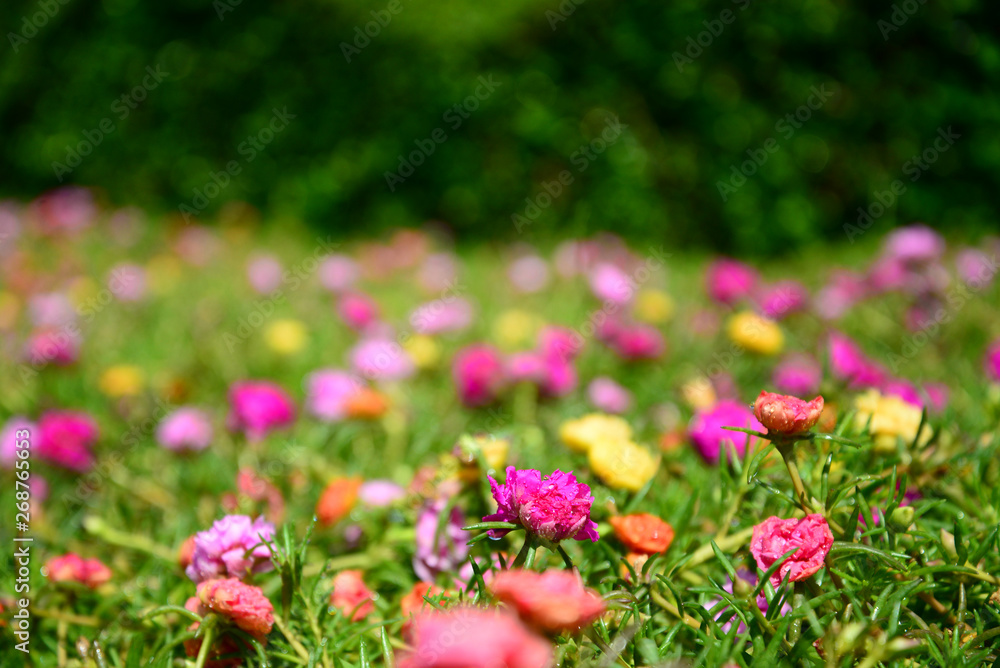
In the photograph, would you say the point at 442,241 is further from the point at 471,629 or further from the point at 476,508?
the point at 471,629

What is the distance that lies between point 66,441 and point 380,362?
0.67 m

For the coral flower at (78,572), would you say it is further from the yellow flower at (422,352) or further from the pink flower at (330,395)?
the yellow flower at (422,352)

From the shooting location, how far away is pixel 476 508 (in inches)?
40.1

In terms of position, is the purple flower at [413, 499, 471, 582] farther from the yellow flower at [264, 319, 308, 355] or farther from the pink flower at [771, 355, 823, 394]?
the yellow flower at [264, 319, 308, 355]

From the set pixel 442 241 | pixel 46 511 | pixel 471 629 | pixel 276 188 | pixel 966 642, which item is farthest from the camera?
pixel 276 188

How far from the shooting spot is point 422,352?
6.37ft

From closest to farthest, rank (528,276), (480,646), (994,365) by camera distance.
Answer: (480,646)
(994,365)
(528,276)

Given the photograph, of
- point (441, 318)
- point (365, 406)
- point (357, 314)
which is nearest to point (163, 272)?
point (357, 314)

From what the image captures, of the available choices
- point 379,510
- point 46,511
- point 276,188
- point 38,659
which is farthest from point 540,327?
point 276,188

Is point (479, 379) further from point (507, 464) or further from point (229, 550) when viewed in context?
point (229, 550)

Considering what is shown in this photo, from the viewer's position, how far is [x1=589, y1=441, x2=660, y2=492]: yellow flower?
0.96 m

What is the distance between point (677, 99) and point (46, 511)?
255 cm

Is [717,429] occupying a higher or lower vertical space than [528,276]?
higher

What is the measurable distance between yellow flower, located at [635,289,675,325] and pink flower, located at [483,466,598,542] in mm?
1564
